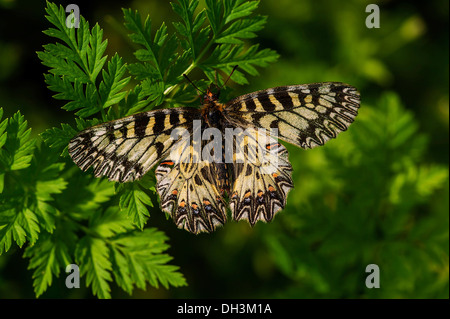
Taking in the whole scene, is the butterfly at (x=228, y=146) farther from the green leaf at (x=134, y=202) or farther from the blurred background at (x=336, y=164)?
the blurred background at (x=336, y=164)

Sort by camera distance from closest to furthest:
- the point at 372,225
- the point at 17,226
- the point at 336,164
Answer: the point at 17,226
the point at 372,225
the point at 336,164

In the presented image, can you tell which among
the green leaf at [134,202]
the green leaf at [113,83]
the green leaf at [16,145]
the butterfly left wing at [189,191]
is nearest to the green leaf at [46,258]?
the green leaf at [16,145]

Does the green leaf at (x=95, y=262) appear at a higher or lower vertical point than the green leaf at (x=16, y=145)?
lower

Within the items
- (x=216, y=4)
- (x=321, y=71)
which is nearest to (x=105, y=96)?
(x=216, y=4)

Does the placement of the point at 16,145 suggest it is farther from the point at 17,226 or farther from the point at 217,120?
the point at 217,120

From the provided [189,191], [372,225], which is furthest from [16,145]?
[372,225]

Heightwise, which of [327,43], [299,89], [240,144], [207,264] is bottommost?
[207,264]

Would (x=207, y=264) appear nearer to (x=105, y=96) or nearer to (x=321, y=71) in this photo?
(x=321, y=71)
